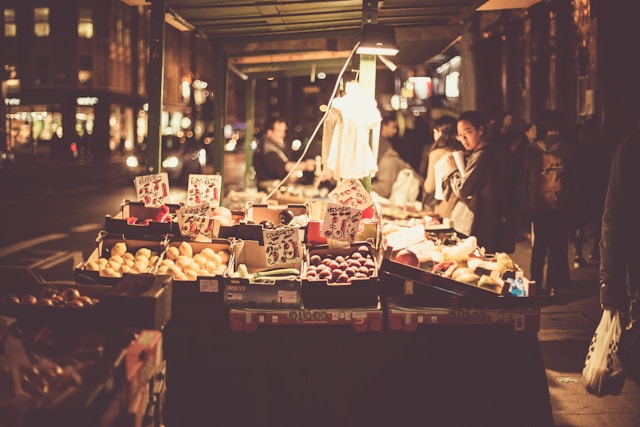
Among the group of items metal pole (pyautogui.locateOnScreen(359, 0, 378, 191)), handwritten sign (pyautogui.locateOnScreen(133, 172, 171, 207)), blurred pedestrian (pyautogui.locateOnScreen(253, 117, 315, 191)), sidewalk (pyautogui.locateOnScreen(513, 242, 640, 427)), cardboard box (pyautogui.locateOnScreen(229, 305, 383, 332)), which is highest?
metal pole (pyautogui.locateOnScreen(359, 0, 378, 191))

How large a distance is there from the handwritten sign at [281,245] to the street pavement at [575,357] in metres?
2.43

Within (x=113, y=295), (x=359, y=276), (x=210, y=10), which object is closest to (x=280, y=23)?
(x=210, y=10)

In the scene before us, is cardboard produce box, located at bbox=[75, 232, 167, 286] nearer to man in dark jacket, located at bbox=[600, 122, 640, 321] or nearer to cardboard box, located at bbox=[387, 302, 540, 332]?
cardboard box, located at bbox=[387, 302, 540, 332]

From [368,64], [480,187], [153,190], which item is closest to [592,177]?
[480,187]

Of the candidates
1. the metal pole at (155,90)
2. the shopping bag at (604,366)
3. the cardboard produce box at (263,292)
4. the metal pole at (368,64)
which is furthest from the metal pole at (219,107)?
the shopping bag at (604,366)

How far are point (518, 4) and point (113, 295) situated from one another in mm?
5817

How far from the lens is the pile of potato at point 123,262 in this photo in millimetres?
5480

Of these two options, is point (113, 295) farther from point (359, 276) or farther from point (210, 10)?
point (210, 10)

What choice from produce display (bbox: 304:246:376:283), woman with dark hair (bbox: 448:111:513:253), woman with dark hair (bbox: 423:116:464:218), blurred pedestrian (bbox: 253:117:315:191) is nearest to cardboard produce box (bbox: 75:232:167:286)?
produce display (bbox: 304:246:376:283)

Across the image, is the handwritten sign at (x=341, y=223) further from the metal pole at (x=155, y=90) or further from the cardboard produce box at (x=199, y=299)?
the metal pole at (x=155, y=90)

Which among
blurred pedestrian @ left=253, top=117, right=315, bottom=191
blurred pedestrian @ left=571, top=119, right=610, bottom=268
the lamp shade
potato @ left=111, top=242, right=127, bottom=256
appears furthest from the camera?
blurred pedestrian @ left=253, top=117, right=315, bottom=191

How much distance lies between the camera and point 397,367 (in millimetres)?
4898

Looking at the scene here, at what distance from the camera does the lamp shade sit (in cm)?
622

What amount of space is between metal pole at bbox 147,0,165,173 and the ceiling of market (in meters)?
→ 0.29
